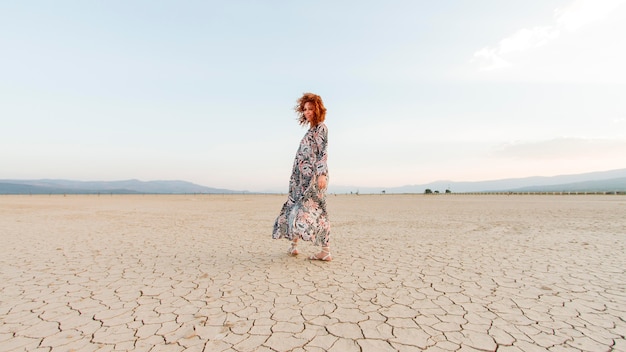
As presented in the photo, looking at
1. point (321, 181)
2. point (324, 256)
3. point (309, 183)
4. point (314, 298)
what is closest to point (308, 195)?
point (309, 183)

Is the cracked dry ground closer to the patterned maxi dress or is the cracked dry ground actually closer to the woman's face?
the patterned maxi dress

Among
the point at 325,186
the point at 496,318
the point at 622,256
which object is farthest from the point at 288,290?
the point at 622,256

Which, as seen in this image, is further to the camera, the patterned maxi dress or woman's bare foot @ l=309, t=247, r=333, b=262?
woman's bare foot @ l=309, t=247, r=333, b=262

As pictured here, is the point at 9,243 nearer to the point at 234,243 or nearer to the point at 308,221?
the point at 234,243

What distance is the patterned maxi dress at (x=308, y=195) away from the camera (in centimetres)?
368

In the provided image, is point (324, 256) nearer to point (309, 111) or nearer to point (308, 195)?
point (308, 195)

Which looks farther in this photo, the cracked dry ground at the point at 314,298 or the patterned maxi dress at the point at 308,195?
the patterned maxi dress at the point at 308,195

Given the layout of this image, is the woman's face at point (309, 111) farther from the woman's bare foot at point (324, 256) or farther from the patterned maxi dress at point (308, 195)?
the woman's bare foot at point (324, 256)

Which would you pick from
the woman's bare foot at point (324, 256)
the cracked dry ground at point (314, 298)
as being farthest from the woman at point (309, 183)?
the cracked dry ground at point (314, 298)

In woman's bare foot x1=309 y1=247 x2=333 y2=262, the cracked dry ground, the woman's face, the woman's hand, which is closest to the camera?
the cracked dry ground

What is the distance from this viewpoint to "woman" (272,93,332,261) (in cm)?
368

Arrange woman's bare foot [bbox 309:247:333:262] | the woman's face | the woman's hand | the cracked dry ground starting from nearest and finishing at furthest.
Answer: the cracked dry ground < the woman's hand < the woman's face < woman's bare foot [bbox 309:247:333:262]

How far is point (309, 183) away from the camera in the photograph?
3721 mm

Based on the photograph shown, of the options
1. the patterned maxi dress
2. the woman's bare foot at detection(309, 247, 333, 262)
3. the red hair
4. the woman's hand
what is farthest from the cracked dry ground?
the red hair
